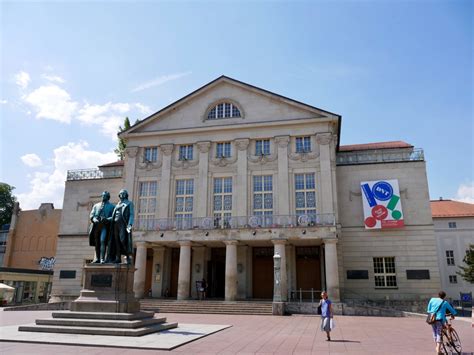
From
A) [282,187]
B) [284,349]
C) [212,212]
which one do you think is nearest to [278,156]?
[282,187]

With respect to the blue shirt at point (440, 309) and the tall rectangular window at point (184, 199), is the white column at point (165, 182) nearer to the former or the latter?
the tall rectangular window at point (184, 199)

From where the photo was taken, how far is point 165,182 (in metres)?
31.6

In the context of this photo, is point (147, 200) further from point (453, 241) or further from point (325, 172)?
point (453, 241)

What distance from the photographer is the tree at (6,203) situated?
58.5 meters

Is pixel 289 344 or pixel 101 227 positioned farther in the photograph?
pixel 101 227

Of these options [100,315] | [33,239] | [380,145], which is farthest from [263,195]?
[33,239]

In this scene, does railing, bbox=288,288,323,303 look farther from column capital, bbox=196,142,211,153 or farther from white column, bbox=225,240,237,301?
column capital, bbox=196,142,211,153

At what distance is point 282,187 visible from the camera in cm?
2917

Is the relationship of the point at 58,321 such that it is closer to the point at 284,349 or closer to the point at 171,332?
the point at 171,332

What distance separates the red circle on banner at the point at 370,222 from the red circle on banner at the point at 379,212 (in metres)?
0.26

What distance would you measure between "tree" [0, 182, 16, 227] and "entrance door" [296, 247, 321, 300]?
48.0 meters

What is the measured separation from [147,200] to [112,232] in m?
17.7

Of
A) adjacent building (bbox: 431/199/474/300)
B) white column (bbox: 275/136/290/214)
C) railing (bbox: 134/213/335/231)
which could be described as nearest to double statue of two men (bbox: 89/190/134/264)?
railing (bbox: 134/213/335/231)

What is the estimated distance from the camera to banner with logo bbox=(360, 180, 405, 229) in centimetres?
2808
